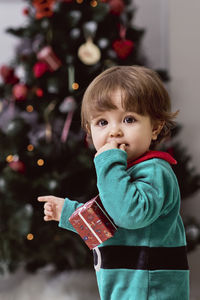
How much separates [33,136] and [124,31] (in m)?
0.74

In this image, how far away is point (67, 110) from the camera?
1.85 m

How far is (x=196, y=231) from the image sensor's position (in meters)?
1.97

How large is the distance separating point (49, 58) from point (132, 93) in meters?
1.17

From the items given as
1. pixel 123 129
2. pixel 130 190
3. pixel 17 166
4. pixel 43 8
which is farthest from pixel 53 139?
pixel 130 190

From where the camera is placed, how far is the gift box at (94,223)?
769 millimetres

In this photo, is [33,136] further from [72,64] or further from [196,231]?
[196,231]

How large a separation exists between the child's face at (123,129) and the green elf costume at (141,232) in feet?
0.11

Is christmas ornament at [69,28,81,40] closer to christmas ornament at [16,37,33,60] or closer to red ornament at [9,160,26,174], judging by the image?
christmas ornament at [16,37,33,60]

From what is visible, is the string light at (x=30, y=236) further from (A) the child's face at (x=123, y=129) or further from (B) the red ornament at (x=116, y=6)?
(B) the red ornament at (x=116, y=6)

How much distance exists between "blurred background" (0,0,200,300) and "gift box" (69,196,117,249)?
3.26 ft

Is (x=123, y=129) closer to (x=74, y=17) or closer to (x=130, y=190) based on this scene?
(x=130, y=190)

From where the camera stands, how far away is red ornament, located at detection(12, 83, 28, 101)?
1.96m

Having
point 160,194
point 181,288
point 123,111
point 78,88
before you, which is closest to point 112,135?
point 123,111

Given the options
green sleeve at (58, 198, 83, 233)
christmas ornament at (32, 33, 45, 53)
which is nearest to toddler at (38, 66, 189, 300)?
green sleeve at (58, 198, 83, 233)
